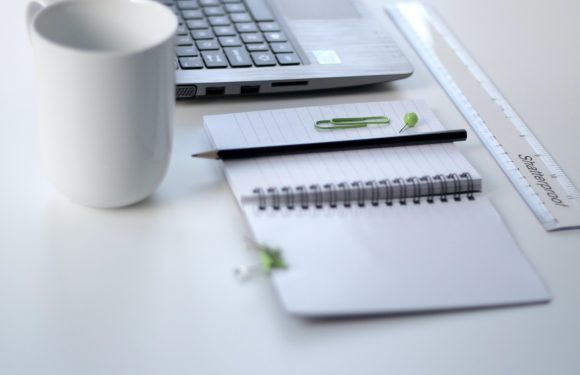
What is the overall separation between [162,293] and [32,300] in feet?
0.34

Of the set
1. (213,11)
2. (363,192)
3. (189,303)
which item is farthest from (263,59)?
(189,303)

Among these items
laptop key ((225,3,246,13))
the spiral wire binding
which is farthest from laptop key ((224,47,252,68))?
the spiral wire binding

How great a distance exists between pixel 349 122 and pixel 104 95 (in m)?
0.30

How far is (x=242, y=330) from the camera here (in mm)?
675

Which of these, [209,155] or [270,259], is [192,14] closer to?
[209,155]

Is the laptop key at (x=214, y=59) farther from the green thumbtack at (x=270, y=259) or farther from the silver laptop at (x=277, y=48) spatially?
the green thumbtack at (x=270, y=259)

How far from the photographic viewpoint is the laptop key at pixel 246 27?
1018 millimetres

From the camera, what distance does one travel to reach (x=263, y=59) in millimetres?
964

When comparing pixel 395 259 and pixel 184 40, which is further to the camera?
pixel 184 40

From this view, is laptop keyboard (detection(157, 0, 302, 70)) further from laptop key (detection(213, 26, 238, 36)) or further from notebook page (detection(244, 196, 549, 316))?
notebook page (detection(244, 196, 549, 316))

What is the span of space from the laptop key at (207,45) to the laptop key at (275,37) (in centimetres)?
7

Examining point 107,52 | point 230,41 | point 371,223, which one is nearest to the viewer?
point 107,52

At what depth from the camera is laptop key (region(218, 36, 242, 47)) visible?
0.98 m

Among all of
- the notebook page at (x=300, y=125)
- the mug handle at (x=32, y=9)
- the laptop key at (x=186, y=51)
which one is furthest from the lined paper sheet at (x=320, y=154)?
the mug handle at (x=32, y=9)
